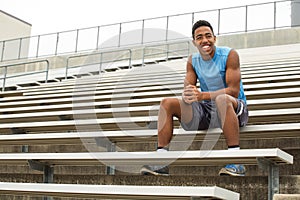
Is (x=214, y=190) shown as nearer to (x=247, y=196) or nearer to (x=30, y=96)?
(x=247, y=196)

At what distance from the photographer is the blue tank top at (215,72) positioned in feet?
6.73

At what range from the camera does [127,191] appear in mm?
1563

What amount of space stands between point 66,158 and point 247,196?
694 mm

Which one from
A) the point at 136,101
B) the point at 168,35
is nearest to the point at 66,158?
the point at 136,101

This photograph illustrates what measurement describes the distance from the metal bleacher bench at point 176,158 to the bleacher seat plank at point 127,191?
0.17 m

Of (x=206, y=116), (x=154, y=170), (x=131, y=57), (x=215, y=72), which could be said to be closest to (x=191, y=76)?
(x=215, y=72)

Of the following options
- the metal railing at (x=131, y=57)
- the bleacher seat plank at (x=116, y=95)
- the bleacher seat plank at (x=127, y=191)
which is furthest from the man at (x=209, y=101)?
the metal railing at (x=131, y=57)

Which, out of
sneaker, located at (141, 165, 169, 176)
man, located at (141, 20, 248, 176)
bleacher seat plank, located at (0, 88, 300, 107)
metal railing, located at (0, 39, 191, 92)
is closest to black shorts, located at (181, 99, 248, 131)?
man, located at (141, 20, 248, 176)

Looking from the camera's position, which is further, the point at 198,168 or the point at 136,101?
the point at 136,101

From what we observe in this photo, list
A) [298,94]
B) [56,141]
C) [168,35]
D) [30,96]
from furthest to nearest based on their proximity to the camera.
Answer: [168,35], [30,96], [298,94], [56,141]

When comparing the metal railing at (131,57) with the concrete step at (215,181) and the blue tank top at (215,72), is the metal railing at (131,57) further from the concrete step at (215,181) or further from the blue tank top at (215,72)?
the concrete step at (215,181)

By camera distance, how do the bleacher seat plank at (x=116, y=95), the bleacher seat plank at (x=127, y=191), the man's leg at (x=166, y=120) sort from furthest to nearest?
the bleacher seat plank at (x=116, y=95), the man's leg at (x=166, y=120), the bleacher seat plank at (x=127, y=191)

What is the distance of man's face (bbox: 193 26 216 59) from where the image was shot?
6.71 ft

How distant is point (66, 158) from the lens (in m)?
1.94
